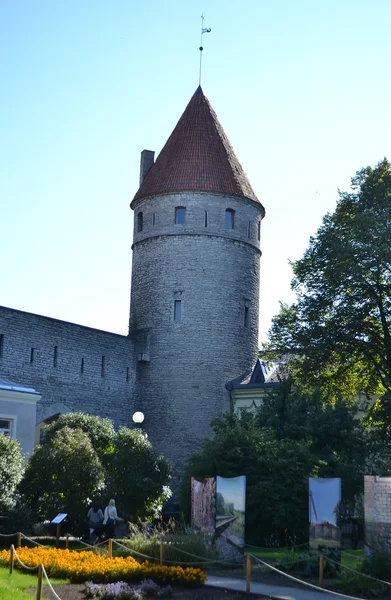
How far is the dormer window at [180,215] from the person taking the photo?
38062mm

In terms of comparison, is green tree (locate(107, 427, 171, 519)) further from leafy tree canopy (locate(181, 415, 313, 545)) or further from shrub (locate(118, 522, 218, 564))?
shrub (locate(118, 522, 218, 564))

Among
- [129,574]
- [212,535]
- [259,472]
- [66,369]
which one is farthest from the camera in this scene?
[66,369]

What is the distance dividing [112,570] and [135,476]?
9.95 metres

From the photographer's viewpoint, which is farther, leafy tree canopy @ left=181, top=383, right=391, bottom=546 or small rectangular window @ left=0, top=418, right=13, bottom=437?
small rectangular window @ left=0, top=418, right=13, bottom=437

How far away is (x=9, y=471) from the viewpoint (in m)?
21.5

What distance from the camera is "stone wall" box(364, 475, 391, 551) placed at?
A: 50.1ft

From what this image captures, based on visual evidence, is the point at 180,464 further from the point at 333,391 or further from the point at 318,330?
the point at 318,330

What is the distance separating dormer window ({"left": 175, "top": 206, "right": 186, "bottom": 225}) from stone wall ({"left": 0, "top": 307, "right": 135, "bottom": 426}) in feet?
19.0

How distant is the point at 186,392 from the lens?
36625 millimetres

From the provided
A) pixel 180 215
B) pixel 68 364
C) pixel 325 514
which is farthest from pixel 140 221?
pixel 325 514

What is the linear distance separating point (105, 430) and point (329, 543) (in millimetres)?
11946

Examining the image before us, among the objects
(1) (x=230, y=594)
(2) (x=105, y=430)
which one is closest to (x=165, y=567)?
(1) (x=230, y=594)

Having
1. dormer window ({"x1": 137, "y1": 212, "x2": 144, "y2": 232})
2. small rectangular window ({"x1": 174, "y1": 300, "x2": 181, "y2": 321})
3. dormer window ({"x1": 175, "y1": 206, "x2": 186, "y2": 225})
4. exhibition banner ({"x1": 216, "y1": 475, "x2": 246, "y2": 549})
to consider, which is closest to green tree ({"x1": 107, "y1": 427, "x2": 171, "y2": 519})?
exhibition banner ({"x1": 216, "y1": 475, "x2": 246, "y2": 549})

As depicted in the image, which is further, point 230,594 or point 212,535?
point 212,535
